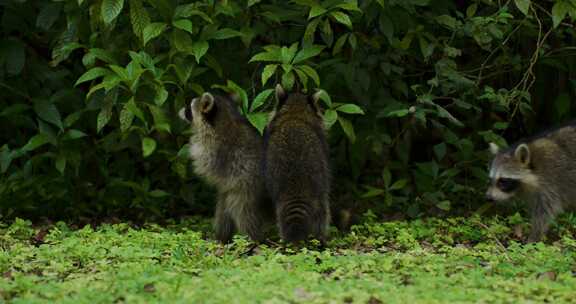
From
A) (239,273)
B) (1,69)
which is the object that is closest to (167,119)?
(1,69)

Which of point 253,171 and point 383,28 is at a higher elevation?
point 383,28

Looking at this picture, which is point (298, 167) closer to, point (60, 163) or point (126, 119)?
point (126, 119)

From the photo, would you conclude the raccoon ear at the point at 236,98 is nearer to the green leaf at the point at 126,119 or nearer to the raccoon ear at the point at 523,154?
the green leaf at the point at 126,119

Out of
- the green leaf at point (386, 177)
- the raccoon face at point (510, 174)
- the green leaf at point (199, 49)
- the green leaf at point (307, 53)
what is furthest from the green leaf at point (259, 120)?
the raccoon face at point (510, 174)

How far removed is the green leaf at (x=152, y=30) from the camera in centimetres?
698

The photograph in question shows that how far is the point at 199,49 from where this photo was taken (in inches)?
284

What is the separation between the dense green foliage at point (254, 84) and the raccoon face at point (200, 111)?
6.8 inches

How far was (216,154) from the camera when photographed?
7.59 meters

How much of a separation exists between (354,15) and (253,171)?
5.80ft

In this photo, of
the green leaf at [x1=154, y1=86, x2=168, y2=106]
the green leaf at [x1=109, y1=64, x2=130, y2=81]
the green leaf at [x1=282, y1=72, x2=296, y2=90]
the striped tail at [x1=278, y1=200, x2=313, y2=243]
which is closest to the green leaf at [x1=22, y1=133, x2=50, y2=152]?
the green leaf at [x1=109, y1=64, x2=130, y2=81]

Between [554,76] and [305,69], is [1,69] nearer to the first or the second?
[305,69]

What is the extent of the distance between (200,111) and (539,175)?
321cm

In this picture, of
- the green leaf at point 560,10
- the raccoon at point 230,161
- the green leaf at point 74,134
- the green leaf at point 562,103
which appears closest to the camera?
the green leaf at point 560,10

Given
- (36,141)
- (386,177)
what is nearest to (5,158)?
(36,141)
